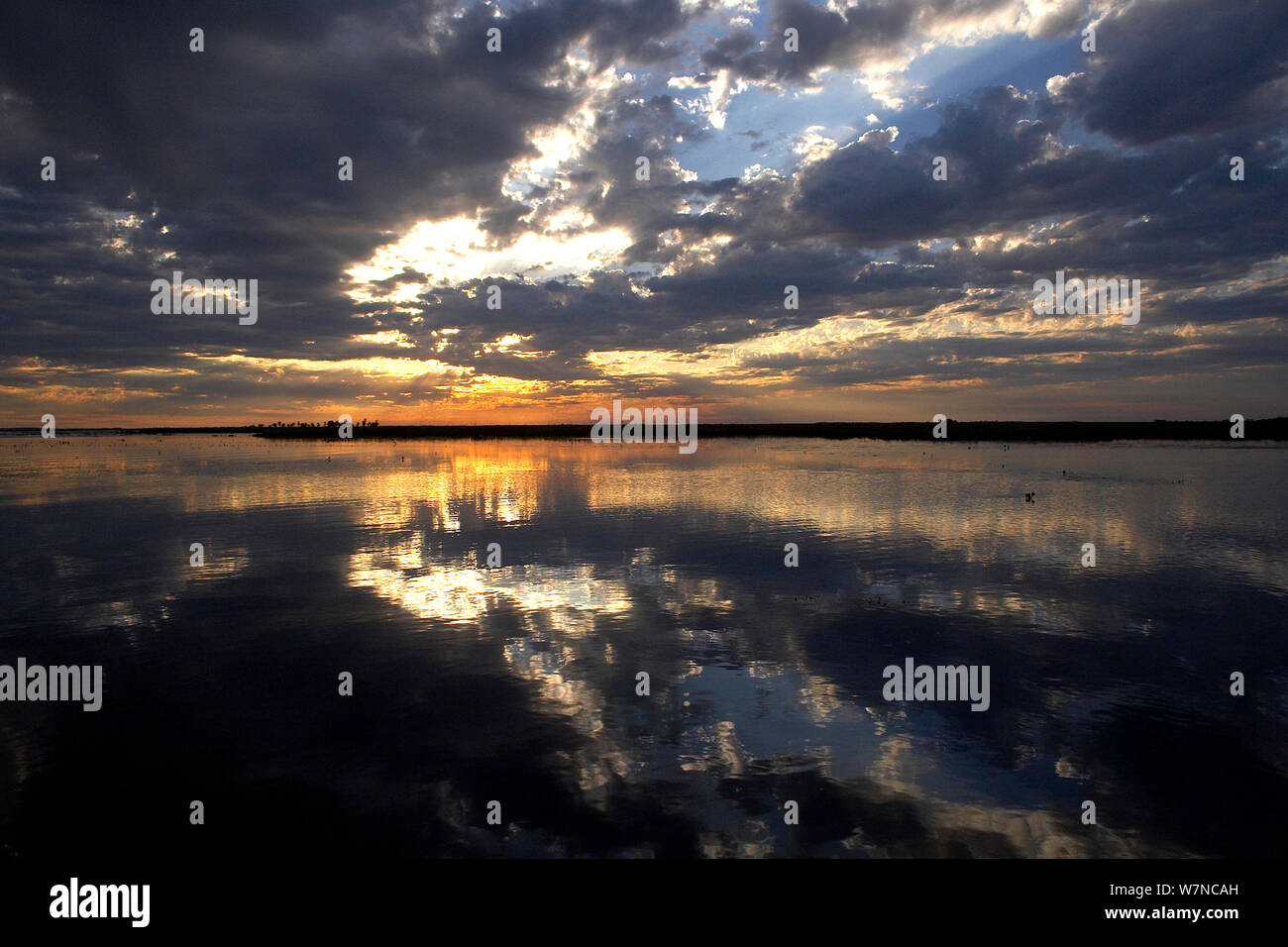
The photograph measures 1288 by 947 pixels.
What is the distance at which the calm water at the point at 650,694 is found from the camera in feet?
29.2

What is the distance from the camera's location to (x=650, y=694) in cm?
1295

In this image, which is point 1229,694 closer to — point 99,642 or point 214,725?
point 214,725

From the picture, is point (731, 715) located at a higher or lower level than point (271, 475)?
lower

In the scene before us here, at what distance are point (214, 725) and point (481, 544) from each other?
1559cm

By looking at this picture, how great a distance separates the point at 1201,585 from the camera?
20.5 m

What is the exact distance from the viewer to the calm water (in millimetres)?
8891

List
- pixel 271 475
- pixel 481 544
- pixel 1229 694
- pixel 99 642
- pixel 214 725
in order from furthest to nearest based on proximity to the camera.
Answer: pixel 271 475 → pixel 481 544 → pixel 99 642 → pixel 1229 694 → pixel 214 725

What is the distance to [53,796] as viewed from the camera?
943cm

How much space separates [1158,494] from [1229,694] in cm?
3417
